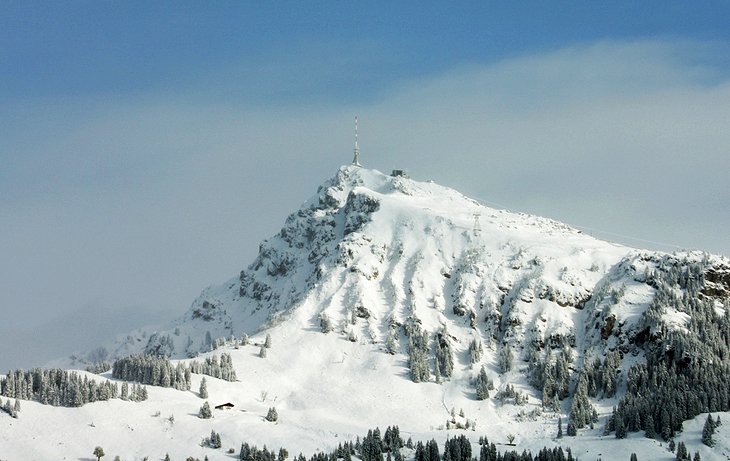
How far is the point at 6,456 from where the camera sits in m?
199

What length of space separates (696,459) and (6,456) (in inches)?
6015

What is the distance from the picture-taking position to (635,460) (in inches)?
7864

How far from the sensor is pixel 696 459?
653 ft

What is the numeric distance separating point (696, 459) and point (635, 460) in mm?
13330

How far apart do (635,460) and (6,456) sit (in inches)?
5491

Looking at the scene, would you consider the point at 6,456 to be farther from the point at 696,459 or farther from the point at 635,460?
the point at 696,459

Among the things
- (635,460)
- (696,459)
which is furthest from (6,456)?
(696,459)
